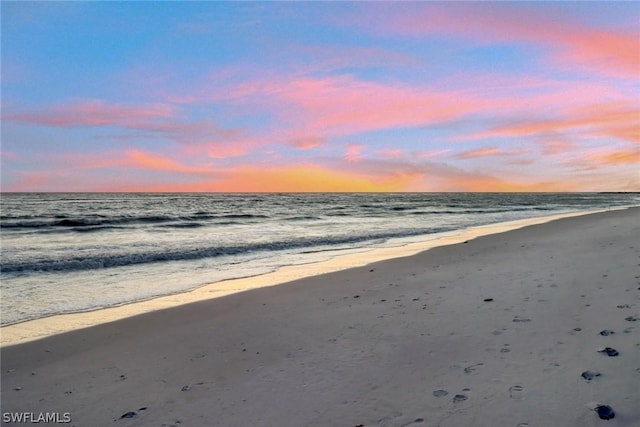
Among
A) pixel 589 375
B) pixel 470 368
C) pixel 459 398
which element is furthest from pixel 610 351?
pixel 459 398

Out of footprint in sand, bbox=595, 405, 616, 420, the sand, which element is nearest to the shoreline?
the sand

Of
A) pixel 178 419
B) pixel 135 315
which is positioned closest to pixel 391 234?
pixel 135 315

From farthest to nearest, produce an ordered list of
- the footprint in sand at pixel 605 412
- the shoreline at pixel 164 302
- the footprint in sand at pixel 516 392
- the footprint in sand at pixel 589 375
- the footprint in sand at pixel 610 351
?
1. the shoreline at pixel 164 302
2. the footprint in sand at pixel 610 351
3. the footprint in sand at pixel 589 375
4. the footprint in sand at pixel 516 392
5. the footprint in sand at pixel 605 412

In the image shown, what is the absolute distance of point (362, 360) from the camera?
459 centimetres

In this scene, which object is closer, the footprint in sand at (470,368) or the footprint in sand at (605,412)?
the footprint in sand at (605,412)

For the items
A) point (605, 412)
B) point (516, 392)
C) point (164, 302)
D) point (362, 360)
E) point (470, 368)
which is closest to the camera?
point (605, 412)

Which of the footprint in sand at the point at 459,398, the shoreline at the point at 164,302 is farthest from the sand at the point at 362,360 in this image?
the shoreline at the point at 164,302

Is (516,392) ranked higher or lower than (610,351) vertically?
lower

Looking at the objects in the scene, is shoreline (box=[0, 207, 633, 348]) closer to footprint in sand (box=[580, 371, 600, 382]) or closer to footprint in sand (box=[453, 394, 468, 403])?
footprint in sand (box=[453, 394, 468, 403])

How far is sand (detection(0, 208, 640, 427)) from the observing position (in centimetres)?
352

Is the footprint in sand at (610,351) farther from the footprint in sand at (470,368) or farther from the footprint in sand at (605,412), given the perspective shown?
the footprint in sand at (470,368)

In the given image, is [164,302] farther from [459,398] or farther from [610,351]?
[610,351]

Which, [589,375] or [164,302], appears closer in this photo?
[589,375]

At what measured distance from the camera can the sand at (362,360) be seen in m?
3.52
